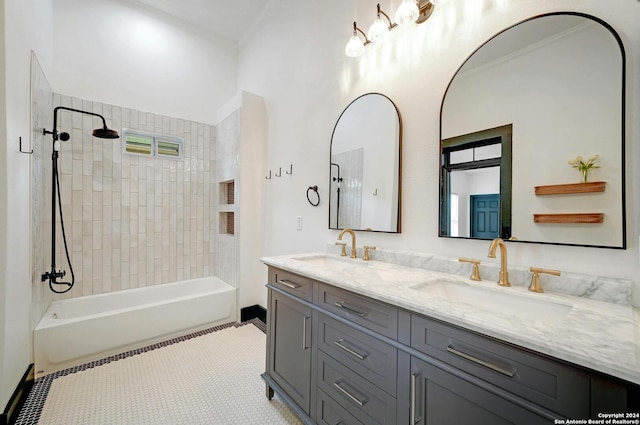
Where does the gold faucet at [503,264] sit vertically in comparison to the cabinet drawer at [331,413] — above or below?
above

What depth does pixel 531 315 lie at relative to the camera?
3.39ft

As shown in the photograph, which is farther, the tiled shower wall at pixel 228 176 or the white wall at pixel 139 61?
the tiled shower wall at pixel 228 176

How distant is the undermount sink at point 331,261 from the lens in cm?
182

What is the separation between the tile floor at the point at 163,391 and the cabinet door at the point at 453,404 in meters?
1.01

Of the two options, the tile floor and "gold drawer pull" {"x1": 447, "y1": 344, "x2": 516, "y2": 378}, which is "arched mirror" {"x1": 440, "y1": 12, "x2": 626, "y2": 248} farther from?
the tile floor

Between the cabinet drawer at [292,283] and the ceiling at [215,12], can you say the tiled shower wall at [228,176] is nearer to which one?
the ceiling at [215,12]

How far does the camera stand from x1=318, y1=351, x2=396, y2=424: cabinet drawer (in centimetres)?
104

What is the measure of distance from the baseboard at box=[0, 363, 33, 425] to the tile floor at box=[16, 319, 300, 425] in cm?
4

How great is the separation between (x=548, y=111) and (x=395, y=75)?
35.5 inches

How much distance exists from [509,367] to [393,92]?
62.2 inches

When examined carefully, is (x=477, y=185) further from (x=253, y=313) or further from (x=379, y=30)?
(x=253, y=313)

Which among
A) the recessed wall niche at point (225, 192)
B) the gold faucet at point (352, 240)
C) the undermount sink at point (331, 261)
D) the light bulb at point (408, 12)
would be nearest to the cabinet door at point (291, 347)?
the undermount sink at point (331, 261)

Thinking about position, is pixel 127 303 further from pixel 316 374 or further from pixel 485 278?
pixel 485 278

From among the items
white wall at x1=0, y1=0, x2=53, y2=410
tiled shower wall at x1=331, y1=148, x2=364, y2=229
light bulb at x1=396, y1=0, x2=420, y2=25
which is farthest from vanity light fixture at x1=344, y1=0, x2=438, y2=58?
white wall at x1=0, y1=0, x2=53, y2=410
